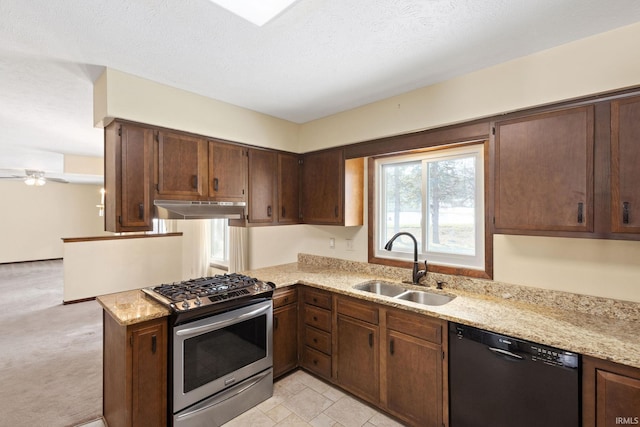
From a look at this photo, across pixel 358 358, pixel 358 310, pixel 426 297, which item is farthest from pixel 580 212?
pixel 358 358

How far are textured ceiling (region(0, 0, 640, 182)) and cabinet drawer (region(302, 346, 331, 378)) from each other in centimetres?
240

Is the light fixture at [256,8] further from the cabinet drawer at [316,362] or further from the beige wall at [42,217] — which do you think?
the beige wall at [42,217]

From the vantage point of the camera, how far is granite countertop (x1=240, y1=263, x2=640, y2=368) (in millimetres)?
1429

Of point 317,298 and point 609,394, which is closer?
point 609,394

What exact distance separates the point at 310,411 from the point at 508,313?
164 cm

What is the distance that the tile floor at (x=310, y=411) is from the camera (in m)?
2.19

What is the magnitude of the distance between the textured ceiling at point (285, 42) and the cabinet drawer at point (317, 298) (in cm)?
183

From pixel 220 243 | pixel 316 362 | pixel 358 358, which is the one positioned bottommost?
pixel 316 362

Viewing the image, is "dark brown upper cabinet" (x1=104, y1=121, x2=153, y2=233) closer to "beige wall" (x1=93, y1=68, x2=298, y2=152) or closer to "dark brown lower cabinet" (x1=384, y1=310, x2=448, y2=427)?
"beige wall" (x1=93, y1=68, x2=298, y2=152)

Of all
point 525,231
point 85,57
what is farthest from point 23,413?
point 525,231

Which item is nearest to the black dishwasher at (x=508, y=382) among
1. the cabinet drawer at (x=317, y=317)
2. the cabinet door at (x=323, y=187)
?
the cabinet drawer at (x=317, y=317)

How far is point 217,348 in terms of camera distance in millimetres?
2184

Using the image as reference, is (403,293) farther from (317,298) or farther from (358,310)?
(317,298)

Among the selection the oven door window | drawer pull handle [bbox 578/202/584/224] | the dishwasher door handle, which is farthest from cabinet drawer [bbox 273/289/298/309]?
drawer pull handle [bbox 578/202/584/224]
